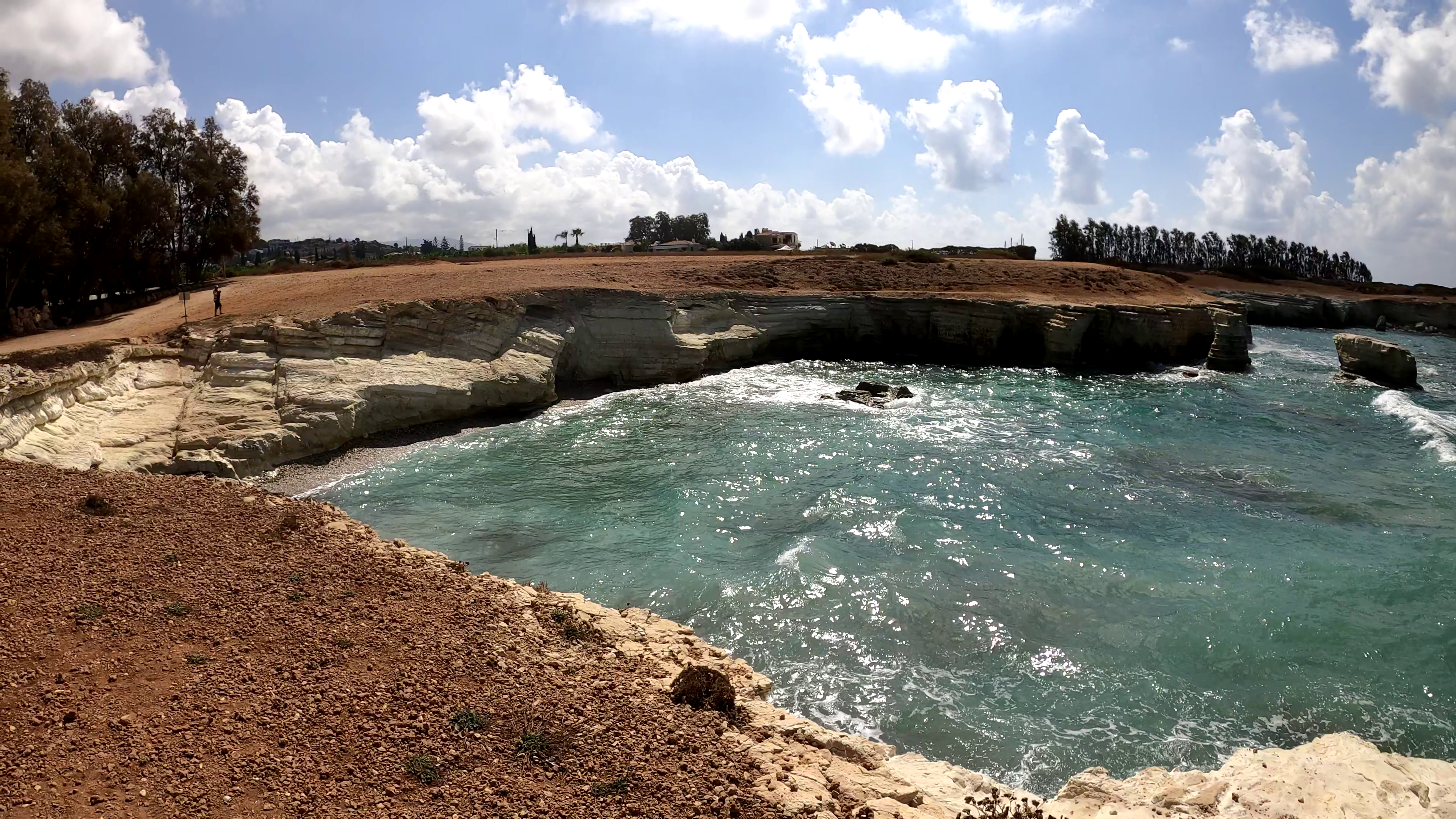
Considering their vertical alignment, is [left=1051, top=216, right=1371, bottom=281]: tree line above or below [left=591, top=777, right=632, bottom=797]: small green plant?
above

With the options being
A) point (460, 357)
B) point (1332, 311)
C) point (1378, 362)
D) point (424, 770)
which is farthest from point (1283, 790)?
point (1332, 311)

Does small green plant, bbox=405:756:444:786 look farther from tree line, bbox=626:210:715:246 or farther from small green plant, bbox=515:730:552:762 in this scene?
tree line, bbox=626:210:715:246

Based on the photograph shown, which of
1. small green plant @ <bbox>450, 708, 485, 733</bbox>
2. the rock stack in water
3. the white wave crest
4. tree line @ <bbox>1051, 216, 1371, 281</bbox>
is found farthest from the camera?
tree line @ <bbox>1051, 216, 1371, 281</bbox>

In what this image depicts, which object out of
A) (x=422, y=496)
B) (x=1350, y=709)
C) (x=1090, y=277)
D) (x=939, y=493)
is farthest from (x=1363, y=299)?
(x=422, y=496)

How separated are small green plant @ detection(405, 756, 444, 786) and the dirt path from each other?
60.4 ft

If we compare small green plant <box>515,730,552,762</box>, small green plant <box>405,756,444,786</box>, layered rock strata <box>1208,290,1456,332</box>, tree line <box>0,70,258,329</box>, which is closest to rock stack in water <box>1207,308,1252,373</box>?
layered rock strata <box>1208,290,1456,332</box>

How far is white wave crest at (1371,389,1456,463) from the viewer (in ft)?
64.9

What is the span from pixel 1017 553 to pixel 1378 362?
998 inches

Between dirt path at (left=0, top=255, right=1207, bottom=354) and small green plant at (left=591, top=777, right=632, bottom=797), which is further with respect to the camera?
dirt path at (left=0, top=255, right=1207, bottom=354)

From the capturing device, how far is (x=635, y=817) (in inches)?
234

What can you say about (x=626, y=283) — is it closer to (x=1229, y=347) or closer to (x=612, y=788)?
(x=1229, y=347)

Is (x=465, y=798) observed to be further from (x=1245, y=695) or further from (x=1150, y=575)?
(x=1150, y=575)

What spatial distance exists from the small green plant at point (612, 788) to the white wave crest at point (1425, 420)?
22199 millimetres

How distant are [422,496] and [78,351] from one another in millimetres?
9161
